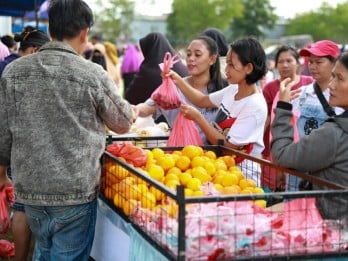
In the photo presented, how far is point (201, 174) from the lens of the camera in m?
3.28

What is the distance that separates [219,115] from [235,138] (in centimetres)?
41

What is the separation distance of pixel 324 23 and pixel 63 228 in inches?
3287

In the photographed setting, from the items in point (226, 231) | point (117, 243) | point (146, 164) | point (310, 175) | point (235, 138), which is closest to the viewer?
point (226, 231)

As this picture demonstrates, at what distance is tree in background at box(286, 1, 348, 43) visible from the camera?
79569mm

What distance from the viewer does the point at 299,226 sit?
100 inches

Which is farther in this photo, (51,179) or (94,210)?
(94,210)

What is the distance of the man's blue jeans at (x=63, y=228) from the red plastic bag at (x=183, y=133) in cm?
101

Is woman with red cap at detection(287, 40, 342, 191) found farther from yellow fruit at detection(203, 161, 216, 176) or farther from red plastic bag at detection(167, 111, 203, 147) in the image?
yellow fruit at detection(203, 161, 216, 176)

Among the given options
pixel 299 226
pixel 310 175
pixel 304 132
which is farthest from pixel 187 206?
pixel 304 132

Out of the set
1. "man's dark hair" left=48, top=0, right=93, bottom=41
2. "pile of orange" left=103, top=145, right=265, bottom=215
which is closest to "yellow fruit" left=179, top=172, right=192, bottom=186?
"pile of orange" left=103, top=145, right=265, bottom=215

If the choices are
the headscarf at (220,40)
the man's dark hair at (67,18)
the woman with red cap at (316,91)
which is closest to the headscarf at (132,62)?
the headscarf at (220,40)

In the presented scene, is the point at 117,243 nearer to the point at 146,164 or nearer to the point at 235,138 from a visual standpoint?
the point at 146,164

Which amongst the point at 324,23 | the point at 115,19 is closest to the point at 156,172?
the point at 115,19

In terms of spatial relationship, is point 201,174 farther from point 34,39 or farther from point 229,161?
point 34,39
